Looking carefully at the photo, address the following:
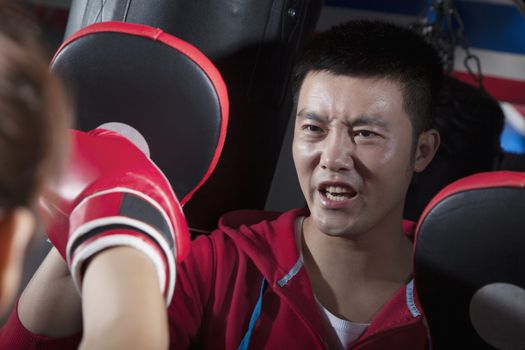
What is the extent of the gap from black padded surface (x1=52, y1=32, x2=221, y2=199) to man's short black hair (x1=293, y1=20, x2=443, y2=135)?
0.82 ft

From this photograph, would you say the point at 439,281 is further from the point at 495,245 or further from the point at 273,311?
the point at 273,311

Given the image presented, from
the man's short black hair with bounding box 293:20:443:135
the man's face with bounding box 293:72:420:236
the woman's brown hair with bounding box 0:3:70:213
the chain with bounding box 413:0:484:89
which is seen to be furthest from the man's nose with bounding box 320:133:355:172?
the chain with bounding box 413:0:484:89

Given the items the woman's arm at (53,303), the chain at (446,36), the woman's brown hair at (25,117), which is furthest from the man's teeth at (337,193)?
the chain at (446,36)

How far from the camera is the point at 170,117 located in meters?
1.18

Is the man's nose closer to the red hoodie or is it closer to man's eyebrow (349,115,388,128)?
man's eyebrow (349,115,388,128)

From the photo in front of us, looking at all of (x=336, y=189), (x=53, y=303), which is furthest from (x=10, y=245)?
(x=336, y=189)

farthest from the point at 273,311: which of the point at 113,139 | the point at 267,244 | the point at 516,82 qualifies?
the point at 516,82

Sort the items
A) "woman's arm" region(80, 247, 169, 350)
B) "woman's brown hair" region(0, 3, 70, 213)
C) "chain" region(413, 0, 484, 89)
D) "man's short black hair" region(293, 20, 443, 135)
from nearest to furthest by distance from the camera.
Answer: "woman's brown hair" region(0, 3, 70, 213) < "woman's arm" region(80, 247, 169, 350) < "man's short black hair" region(293, 20, 443, 135) < "chain" region(413, 0, 484, 89)

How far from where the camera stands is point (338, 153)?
1.21 m

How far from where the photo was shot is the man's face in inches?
48.1

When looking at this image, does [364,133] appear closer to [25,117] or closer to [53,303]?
[53,303]

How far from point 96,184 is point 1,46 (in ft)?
0.99

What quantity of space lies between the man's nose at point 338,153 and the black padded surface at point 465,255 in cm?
22

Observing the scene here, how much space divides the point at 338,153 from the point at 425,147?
0.23 metres
